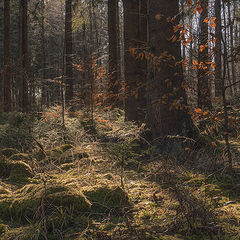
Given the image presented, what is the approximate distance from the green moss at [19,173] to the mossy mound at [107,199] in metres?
1.60

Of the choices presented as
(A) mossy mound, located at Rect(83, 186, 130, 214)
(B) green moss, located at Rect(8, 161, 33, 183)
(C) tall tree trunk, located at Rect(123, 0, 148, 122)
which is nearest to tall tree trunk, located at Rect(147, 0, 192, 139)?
(C) tall tree trunk, located at Rect(123, 0, 148, 122)

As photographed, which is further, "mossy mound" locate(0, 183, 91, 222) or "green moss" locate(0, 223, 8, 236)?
"mossy mound" locate(0, 183, 91, 222)

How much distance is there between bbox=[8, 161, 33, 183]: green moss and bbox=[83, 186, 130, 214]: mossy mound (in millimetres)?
1603

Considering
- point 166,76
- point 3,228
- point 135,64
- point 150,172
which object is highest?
point 135,64

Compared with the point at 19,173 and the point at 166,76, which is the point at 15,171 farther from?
the point at 166,76

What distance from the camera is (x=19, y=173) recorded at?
4.94 meters

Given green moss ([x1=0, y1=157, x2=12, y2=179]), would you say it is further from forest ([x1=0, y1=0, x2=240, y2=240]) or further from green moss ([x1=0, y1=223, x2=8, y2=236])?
green moss ([x1=0, y1=223, x2=8, y2=236])

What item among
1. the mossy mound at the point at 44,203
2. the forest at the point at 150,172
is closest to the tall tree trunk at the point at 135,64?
the forest at the point at 150,172

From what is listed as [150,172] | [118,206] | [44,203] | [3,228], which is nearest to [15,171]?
[44,203]

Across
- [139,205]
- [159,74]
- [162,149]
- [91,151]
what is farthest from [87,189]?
[159,74]

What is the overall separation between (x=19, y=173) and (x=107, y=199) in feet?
7.08

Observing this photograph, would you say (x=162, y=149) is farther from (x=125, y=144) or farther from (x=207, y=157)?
(x=125, y=144)

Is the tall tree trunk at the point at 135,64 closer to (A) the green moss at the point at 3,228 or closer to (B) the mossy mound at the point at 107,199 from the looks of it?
(B) the mossy mound at the point at 107,199

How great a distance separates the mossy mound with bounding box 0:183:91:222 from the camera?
10.4ft
